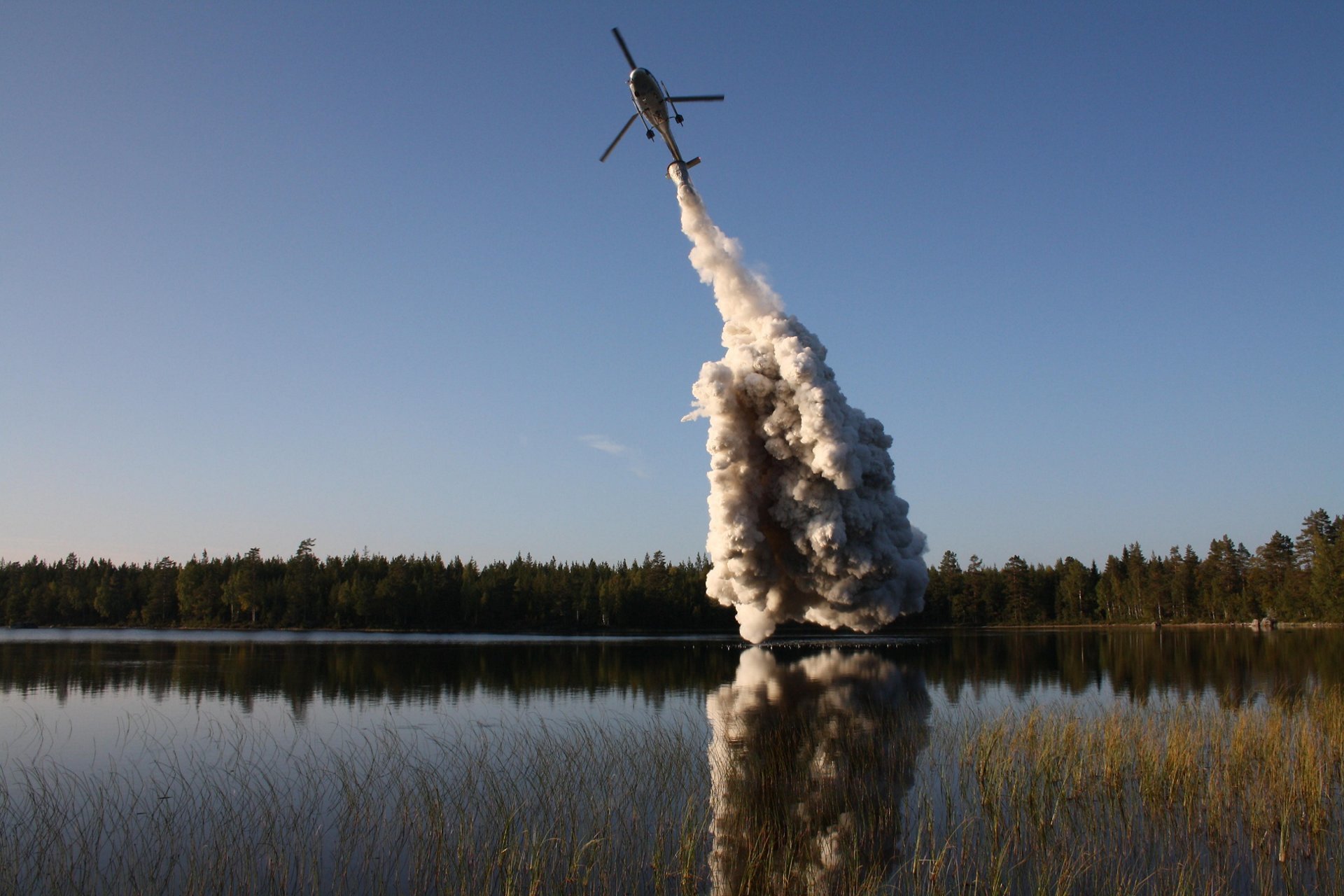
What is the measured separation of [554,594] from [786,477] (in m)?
85.1

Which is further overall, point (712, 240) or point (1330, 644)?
point (1330, 644)

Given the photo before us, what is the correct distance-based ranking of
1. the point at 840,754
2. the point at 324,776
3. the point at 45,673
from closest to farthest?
the point at 324,776, the point at 840,754, the point at 45,673

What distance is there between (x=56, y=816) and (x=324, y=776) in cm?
487

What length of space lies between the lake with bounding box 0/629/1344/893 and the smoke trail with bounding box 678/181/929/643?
6.52 metres

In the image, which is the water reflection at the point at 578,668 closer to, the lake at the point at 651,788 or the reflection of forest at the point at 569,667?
the reflection of forest at the point at 569,667

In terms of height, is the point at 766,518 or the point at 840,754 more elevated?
the point at 766,518

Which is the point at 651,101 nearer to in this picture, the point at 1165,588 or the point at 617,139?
the point at 617,139

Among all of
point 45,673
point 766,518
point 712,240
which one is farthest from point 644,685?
point 45,673

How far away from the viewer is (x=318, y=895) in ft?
39.7

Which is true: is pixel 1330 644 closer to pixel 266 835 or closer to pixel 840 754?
pixel 840 754

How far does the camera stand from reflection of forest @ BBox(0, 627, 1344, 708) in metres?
37.1

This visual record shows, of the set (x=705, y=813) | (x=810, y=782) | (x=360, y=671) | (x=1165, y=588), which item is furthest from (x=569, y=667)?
(x=1165, y=588)

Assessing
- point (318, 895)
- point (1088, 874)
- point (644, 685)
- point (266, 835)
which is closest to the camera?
point (318, 895)

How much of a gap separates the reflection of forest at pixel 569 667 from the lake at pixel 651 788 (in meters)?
0.81
